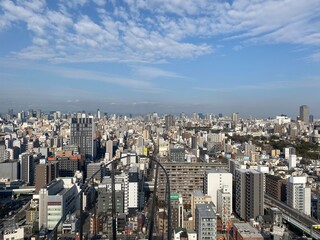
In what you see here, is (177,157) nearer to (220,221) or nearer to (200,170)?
(200,170)

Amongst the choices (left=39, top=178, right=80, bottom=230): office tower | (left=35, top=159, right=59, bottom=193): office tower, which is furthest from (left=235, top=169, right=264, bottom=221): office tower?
(left=35, top=159, right=59, bottom=193): office tower

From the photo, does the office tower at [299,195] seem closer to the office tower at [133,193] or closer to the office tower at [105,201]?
the office tower at [133,193]

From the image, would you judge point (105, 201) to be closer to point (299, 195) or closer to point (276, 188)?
point (299, 195)

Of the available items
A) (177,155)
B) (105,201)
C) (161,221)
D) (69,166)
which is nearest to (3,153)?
(69,166)

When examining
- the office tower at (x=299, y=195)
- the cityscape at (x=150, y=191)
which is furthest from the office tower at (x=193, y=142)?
the office tower at (x=299, y=195)

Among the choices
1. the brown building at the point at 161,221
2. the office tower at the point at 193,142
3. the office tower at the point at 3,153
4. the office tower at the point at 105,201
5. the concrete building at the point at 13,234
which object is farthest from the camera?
the office tower at the point at 193,142

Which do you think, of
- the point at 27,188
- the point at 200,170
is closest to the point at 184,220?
the point at 200,170

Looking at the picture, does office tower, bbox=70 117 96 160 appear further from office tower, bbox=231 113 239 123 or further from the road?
office tower, bbox=231 113 239 123

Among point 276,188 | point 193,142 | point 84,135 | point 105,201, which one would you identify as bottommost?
point 276,188
